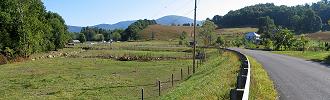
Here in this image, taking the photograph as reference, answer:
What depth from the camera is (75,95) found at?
30469 millimetres

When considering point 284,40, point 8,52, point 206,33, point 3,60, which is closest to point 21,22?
point 8,52

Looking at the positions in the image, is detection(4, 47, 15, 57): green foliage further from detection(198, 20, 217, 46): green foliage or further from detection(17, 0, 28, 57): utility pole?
detection(198, 20, 217, 46): green foliage

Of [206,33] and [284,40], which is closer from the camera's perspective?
[284,40]

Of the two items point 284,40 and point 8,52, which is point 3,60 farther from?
point 284,40

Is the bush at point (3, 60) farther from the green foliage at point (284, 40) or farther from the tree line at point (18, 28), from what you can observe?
the green foliage at point (284, 40)

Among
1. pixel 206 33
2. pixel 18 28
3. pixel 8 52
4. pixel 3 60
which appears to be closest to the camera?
pixel 3 60

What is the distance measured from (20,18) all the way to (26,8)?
118 inches

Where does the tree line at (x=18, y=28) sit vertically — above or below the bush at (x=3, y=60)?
above

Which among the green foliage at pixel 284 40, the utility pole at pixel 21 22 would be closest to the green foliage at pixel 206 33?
the green foliage at pixel 284 40

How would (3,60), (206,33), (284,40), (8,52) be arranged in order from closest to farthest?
(3,60)
(8,52)
(284,40)
(206,33)

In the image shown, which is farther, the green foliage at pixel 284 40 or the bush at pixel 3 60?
the green foliage at pixel 284 40

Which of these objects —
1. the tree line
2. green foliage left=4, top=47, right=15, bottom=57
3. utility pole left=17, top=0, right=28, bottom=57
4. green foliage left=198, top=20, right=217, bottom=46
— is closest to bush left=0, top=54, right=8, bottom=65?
the tree line

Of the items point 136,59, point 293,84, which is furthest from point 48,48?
point 293,84

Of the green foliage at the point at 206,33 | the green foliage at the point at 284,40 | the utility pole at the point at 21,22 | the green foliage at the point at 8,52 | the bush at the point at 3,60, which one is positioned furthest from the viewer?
the green foliage at the point at 206,33
